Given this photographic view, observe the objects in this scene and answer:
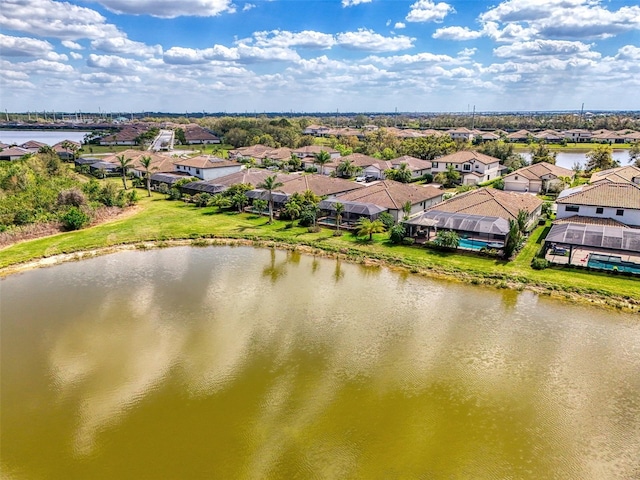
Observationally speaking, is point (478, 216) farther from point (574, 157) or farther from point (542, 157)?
point (574, 157)

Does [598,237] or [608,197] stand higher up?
[608,197]

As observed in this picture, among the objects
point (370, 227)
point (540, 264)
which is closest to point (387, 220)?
point (370, 227)

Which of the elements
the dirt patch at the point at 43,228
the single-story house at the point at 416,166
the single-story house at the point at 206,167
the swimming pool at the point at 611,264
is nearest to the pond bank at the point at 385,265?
the swimming pool at the point at 611,264

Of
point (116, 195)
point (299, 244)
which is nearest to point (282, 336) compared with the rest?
point (299, 244)

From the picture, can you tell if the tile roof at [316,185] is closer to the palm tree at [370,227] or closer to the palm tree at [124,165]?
the palm tree at [370,227]

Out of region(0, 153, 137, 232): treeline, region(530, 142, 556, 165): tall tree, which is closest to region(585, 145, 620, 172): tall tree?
region(530, 142, 556, 165): tall tree

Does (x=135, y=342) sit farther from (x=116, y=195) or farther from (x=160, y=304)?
(x=116, y=195)
